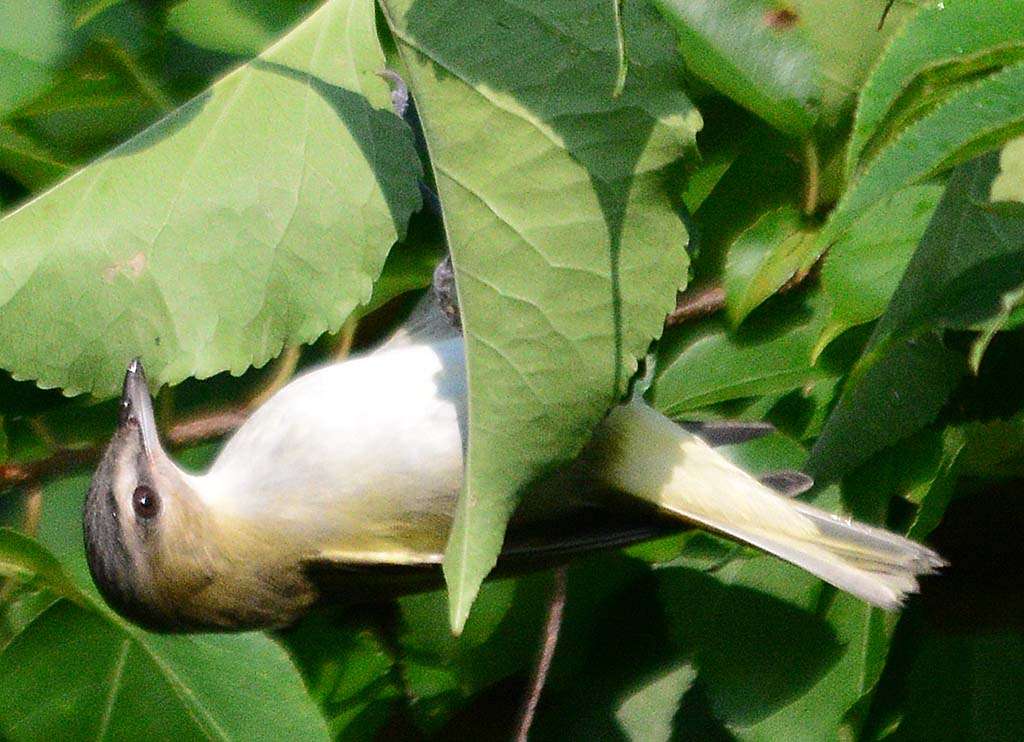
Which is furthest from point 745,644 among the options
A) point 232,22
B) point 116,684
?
point 232,22

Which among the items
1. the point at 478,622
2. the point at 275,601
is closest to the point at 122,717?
the point at 275,601

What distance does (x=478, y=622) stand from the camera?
2.24 metres

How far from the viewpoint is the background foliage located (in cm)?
141

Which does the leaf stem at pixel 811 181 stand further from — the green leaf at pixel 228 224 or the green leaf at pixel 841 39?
the green leaf at pixel 228 224

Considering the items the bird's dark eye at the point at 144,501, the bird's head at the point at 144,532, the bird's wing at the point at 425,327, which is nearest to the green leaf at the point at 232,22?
the bird's wing at the point at 425,327

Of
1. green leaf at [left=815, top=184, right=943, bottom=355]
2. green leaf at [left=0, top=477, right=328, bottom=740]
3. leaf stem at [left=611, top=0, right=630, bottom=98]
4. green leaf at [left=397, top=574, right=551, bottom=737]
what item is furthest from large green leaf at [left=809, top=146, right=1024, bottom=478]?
green leaf at [left=0, top=477, right=328, bottom=740]

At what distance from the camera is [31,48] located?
7.07 ft

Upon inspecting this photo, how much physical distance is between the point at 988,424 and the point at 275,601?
45.9 inches

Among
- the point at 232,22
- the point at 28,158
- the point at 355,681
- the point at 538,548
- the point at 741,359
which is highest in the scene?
the point at 232,22

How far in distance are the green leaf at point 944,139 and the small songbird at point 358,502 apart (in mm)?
790

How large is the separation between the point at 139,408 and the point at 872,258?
113 centimetres

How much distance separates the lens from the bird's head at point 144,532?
7.23 feet

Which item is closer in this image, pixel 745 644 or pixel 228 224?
pixel 228 224

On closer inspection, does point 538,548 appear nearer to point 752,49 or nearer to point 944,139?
point 752,49
